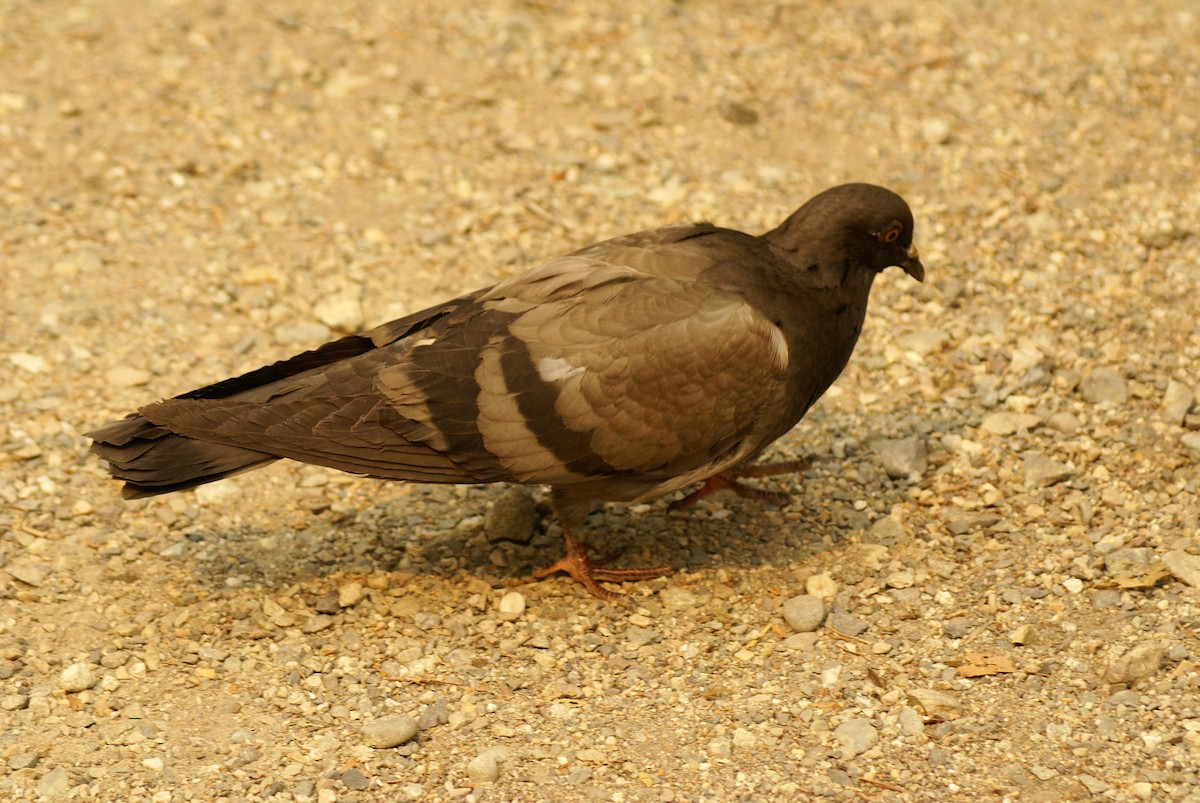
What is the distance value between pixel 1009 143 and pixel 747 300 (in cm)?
362

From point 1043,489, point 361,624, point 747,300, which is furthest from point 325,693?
point 1043,489

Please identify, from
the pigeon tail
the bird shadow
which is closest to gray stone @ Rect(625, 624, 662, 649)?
the bird shadow

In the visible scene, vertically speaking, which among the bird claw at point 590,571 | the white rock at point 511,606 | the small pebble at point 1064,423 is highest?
the small pebble at point 1064,423

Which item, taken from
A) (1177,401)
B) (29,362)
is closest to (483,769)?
(29,362)

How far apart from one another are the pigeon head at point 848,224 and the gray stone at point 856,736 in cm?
185

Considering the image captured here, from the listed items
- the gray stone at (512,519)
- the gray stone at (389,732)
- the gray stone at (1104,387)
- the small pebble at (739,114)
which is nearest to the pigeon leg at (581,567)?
the gray stone at (512,519)

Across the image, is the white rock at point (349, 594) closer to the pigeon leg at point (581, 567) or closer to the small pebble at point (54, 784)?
the pigeon leg at point (581, 567)

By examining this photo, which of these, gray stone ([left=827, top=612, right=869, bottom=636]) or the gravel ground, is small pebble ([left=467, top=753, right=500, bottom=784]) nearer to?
the gravel ground

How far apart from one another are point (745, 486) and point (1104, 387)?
1791mm

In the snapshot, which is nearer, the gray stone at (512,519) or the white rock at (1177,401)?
the gray stone at (512,519)

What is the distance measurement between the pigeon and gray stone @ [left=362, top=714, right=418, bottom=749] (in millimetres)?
924

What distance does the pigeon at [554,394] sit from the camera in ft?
17.0

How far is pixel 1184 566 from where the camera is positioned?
537 cm

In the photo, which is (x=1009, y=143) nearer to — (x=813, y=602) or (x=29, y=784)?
(x=813, y=602)
